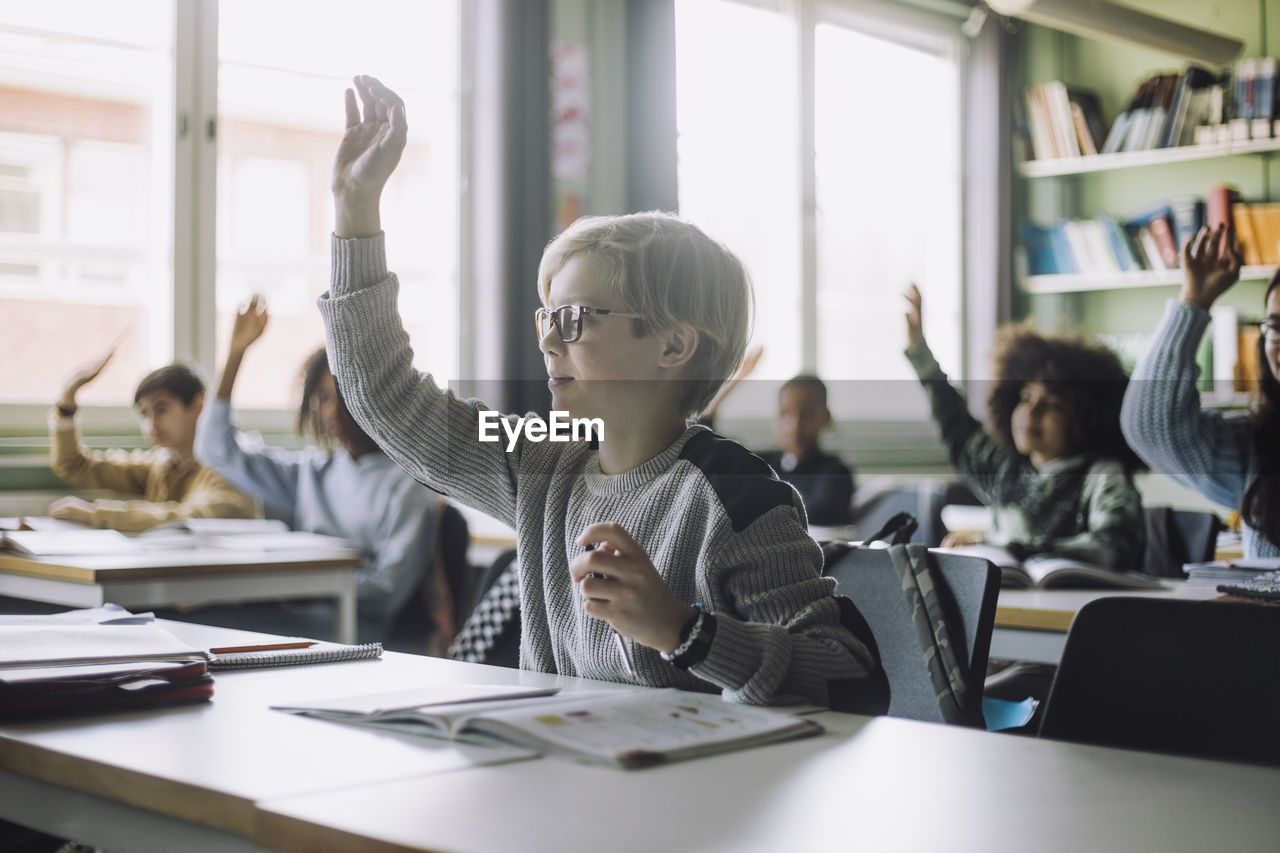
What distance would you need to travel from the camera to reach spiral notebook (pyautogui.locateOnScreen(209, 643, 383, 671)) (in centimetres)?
132

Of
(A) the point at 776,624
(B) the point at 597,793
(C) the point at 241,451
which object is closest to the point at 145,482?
(C) the point at 241,451

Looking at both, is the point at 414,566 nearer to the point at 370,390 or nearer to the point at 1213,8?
the point at 370,390

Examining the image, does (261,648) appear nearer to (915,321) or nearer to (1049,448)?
(915,321)

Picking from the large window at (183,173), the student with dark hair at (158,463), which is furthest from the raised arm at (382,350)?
the large window at (183,173)

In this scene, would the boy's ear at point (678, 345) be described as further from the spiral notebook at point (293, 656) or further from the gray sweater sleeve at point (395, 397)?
the spiral notebook at point (293, 656)

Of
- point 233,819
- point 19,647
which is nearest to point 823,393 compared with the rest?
point 19,647

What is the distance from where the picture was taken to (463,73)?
193 inches

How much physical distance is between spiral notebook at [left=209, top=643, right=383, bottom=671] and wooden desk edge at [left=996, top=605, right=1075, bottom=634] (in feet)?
3.59

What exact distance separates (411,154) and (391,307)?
3.59 m

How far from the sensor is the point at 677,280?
1505mm

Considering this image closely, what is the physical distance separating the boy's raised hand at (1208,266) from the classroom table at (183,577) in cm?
183

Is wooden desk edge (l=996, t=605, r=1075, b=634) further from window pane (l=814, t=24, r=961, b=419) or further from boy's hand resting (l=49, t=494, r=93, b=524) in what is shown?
window pane (l=814, t=24, r=961, b=419)

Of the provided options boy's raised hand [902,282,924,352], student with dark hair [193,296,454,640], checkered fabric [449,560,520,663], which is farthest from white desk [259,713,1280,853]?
student with dark hair [193,296,454,640]

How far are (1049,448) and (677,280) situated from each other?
76.4 inches
